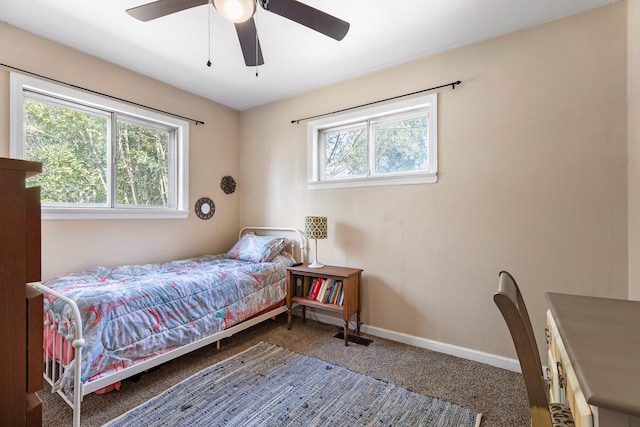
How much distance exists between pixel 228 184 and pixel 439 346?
9.86 ft

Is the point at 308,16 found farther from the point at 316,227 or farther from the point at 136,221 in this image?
the point at 136,221

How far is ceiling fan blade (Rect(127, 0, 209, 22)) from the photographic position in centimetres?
158

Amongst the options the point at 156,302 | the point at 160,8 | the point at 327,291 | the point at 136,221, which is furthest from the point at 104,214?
the point at 327,291

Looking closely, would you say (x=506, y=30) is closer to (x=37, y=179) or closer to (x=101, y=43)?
(x=101, y=43)

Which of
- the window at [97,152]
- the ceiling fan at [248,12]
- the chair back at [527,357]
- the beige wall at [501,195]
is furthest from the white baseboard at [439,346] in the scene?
the ceiling fan at [248,12]

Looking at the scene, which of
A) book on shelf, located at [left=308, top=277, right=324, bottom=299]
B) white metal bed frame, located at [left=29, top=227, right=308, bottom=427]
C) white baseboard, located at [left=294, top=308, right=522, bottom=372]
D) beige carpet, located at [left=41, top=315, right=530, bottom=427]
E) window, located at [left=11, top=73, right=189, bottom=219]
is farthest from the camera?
book on shelf, located at [left=308, top=277, right=324, bottom=299]

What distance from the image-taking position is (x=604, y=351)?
777mm

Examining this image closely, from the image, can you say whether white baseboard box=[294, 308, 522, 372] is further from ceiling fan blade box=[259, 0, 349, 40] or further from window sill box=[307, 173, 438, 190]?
ceiling fan blade box=[259, 0, 349, 40]

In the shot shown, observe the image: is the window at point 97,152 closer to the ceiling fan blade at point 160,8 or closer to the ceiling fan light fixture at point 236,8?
the ceiling fan blade at point 160,8

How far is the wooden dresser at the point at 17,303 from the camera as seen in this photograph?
0.49 meters

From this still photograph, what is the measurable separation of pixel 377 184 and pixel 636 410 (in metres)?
2.33

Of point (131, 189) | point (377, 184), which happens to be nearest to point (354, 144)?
point (377, 184)

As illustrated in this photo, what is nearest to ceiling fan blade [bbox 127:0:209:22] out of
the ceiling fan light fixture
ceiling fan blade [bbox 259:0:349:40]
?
the ceiling fan light fixture

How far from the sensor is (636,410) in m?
0.56
